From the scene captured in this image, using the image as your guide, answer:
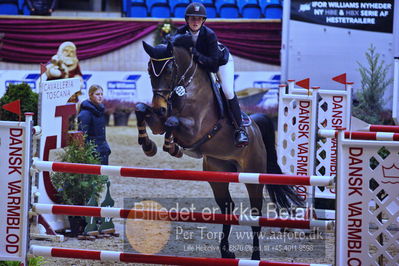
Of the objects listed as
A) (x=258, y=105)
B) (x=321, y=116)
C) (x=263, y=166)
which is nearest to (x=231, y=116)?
(x=263, y=166)

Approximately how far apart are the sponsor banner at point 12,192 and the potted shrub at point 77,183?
2127mm

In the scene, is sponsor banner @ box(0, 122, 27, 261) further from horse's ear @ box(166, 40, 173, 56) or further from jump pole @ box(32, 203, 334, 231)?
horse's ear @ box(166, 40, 173, 56)

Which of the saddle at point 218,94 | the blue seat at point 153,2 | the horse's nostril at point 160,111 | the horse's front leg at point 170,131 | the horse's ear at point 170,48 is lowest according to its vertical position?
the horse's front leg at point 170,131

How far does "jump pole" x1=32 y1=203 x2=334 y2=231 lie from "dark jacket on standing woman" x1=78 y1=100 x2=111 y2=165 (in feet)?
9.34

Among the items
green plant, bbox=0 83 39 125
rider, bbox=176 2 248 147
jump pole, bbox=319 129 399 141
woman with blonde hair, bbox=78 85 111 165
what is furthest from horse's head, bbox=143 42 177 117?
green plant, bbox=0 83 39 125

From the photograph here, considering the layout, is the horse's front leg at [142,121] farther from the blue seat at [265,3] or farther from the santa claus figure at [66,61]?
the blue seat at [265,3]

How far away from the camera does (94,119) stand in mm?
6855

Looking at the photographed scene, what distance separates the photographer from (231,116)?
539 cm

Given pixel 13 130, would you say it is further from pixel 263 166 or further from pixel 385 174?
pixel 263 166

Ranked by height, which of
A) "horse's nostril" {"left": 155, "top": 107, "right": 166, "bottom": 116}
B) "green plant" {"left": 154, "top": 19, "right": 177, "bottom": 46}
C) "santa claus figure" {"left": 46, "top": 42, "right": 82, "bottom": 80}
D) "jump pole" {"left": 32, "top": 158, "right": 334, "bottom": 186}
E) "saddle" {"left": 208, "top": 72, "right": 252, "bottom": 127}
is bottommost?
"jump pole" {"left": 32, "top": 158, "right": 334, "bottom": 186}

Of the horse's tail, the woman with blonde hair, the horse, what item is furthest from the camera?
the woman with blonde hair

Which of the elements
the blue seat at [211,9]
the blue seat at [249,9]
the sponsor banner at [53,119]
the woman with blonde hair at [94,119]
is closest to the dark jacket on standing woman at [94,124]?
the woman with blonde hair at [94,119]

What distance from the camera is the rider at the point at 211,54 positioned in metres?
5.09

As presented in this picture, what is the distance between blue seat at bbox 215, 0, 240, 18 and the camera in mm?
16984
